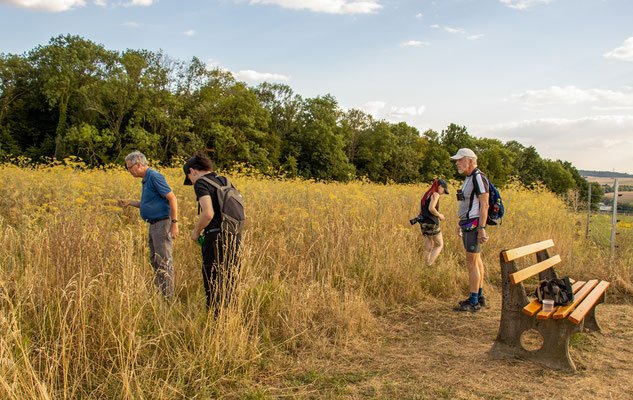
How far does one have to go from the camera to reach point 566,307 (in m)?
3.64

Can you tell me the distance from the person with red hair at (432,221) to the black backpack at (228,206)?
3.59 metres

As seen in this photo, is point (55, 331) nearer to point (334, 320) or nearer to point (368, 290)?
point (334, 320)

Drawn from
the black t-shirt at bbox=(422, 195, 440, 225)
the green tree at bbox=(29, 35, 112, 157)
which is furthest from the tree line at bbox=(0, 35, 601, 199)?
the black t-shirt at bbox=(422, 195, 440, 225)

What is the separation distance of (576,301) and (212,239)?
336 centimetres

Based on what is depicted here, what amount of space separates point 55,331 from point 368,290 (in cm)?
340

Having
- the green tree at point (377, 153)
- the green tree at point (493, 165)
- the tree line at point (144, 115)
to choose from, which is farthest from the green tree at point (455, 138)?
the tree line at point (144, 115)

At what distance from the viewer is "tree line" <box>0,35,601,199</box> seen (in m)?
32.7

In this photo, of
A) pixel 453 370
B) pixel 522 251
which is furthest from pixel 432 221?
pixel 453 370

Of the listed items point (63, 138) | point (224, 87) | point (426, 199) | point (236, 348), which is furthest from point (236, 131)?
point (236, 348)

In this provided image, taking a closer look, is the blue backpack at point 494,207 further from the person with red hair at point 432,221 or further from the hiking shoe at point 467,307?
the person with red hair at point 432,221

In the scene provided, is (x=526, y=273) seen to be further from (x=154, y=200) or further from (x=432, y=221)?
(x=154, y=200)

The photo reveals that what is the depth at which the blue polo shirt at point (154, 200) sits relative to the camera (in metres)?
4.55

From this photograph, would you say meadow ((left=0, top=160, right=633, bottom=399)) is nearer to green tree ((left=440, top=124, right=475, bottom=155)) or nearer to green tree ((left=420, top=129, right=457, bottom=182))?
green tree ((left=420, top=129, right=457, bottom=182))

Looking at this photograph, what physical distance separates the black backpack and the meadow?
0.28m
